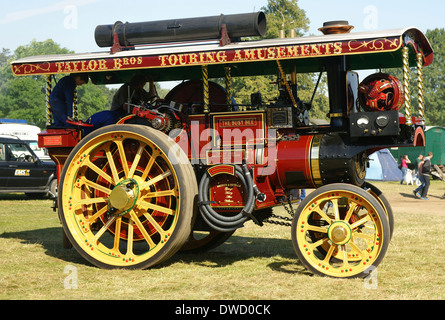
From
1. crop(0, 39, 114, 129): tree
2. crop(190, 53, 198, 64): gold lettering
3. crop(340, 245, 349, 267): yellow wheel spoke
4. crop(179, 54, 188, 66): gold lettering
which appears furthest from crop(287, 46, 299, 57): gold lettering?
crop(0, 39, 114, 129): tree

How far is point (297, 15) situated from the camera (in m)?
44.2

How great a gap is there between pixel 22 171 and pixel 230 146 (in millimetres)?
12153

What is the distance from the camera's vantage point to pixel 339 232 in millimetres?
6512

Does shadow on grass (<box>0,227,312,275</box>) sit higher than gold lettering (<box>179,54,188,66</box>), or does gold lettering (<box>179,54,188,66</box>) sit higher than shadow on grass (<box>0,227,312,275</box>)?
gold lettering (<box>179,54,188,66</box>)

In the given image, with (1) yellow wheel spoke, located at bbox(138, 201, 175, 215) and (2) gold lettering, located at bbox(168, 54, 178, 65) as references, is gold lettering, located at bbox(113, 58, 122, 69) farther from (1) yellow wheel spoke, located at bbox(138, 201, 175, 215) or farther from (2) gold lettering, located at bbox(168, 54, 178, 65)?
(1) yellow wheel spoke, located at bbox(138, 201, 175, 215)

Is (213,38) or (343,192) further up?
(213,38)

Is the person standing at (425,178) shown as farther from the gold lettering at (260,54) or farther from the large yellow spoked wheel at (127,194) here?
the gold lettering at (260,54)

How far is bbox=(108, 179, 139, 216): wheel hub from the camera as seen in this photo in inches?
280

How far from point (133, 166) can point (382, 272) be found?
3.13 m

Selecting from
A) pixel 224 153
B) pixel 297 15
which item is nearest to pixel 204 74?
pixel 224 153

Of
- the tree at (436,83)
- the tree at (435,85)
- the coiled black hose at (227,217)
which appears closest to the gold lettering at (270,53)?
the coiled black hose at (227,217)

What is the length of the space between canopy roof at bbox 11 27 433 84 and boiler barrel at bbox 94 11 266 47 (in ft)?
0.40

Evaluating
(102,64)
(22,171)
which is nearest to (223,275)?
(102,64)
